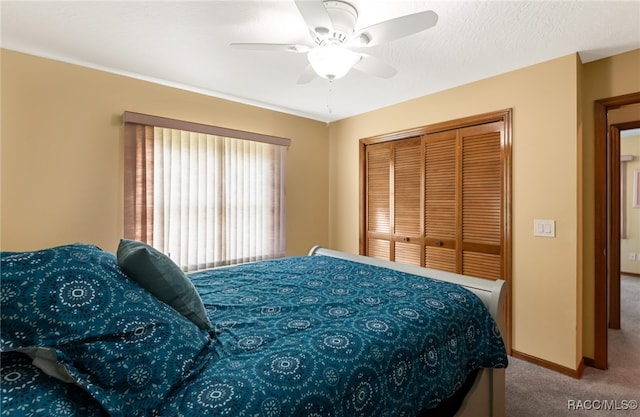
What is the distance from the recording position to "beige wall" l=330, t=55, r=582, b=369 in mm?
2266

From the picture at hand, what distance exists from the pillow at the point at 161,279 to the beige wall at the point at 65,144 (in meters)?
1.73

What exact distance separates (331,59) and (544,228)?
2124 millimetres

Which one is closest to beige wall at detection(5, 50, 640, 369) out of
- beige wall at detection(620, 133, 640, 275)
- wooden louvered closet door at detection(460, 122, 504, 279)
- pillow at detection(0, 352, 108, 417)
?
wooden louvered closet door at detection(460, 122, 504, 279)

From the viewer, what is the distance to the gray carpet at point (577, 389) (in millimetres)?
1907

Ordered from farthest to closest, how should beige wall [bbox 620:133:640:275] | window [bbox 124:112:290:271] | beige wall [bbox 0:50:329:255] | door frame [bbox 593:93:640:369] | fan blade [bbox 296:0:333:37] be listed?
beige wall [bbox 620:133:640:275], window [bbox 124:112:290:271], door frame [bbox 593:93:640:369], beige wall [bbox 0:50:329:255], fan blade [bbox 296:0:333:37]

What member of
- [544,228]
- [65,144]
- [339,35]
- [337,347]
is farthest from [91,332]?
[544,228]

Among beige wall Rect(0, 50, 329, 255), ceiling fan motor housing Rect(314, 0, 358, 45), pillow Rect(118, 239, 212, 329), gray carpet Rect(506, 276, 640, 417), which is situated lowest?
gray carpet Rect(506, 276, 640, 417)

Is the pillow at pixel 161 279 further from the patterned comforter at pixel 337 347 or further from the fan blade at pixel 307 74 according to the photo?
A: the fan blade at pixel 307 74

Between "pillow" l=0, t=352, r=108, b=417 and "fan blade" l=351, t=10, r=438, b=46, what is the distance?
177 centimetres

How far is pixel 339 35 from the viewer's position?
1.72 m

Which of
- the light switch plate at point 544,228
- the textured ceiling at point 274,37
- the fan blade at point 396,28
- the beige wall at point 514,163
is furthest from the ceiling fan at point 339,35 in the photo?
the light switch plate at point 544,228

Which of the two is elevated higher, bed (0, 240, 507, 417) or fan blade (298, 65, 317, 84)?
fan blade (298, 65, 317, 84)

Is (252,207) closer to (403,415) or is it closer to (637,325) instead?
(403,415)

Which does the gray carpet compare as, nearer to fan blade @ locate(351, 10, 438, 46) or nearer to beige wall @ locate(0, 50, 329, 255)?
fan blade @ locate(351, 10, 438, 46)
